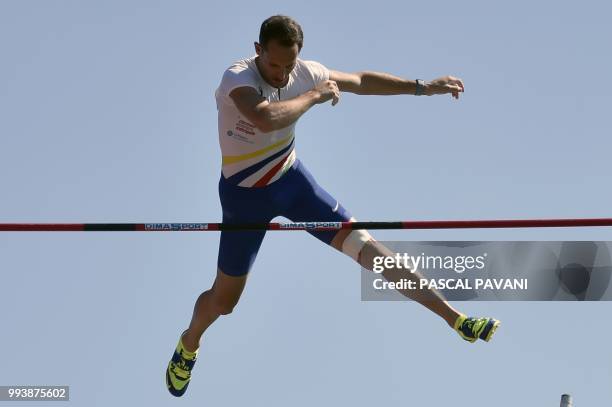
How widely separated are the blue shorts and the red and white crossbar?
22 centimetres

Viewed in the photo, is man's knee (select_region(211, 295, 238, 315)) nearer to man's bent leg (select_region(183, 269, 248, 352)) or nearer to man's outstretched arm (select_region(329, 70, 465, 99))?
man's bent leg (select_region(183, 269, 248, 352))

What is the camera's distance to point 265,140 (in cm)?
1358

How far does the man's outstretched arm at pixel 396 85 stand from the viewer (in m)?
14.1

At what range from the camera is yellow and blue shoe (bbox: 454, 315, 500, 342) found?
13531mm

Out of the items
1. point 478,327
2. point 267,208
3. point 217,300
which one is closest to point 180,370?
point 217,300

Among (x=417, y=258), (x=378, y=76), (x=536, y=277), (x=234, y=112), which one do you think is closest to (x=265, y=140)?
(x=234, y=112)

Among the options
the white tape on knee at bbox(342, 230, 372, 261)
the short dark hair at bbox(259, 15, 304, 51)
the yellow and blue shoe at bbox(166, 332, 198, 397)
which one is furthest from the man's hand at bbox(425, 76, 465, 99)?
the yellow and blue shoe at bbox(166, 332, 198, 397)

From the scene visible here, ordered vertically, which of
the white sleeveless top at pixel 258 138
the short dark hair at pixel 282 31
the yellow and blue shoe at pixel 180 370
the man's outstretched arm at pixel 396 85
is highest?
the short dark hair at pixel 282 31

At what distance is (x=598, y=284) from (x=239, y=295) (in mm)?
4284

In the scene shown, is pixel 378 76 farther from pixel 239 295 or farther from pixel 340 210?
pixel 239 295

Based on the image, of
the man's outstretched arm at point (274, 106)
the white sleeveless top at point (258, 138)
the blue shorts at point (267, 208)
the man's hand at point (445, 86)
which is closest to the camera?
the man's outstretched arm at point (274, 106)

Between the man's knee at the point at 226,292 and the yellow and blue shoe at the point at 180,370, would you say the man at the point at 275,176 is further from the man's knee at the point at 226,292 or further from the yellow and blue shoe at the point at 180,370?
the yellow and blue shoe at the point at 180,370

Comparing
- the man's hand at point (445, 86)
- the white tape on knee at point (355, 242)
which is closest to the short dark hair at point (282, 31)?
the man's hand at point (445, 86)

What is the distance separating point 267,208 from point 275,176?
31 cm
